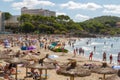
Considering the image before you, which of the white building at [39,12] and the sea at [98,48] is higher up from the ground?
the white building at [39,12]

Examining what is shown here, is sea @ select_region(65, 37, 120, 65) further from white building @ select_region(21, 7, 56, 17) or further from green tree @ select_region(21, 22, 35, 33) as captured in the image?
white building @ select_region(21, 7, 56, 17)

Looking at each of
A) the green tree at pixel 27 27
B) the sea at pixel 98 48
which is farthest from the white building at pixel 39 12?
the sea at pixel 98 48

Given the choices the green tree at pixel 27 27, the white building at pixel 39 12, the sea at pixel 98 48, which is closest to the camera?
the sea at pixel 98 48

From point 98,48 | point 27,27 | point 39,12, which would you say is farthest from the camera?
point 39,12

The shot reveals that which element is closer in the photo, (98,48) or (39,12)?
(98,48)

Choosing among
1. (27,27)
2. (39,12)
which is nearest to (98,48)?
(27,27)

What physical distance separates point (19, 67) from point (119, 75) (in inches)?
A: 535

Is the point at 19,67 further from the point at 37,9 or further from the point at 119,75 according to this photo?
the point at 37,9

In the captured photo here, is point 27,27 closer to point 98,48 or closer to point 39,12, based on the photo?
point 98,48

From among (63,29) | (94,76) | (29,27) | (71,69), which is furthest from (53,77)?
(63,29)

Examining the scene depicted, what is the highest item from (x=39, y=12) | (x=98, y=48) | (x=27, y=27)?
(x=39, y=12)

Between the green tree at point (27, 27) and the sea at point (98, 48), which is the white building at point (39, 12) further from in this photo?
the sea at point (98, 48)

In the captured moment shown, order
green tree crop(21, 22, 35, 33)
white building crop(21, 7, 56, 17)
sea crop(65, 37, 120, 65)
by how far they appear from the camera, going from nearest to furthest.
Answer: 1. sea crop(65, 37, 120, 65)
2. green tree crop(21, 22, 35, 33)
3. white building crop(21, 7, 56, 17)

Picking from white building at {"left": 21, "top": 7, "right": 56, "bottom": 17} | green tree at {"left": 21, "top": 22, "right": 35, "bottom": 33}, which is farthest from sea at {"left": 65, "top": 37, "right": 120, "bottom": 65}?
white building at {"left": 21, "top": 7, "right": 56, "bottom": 17}
